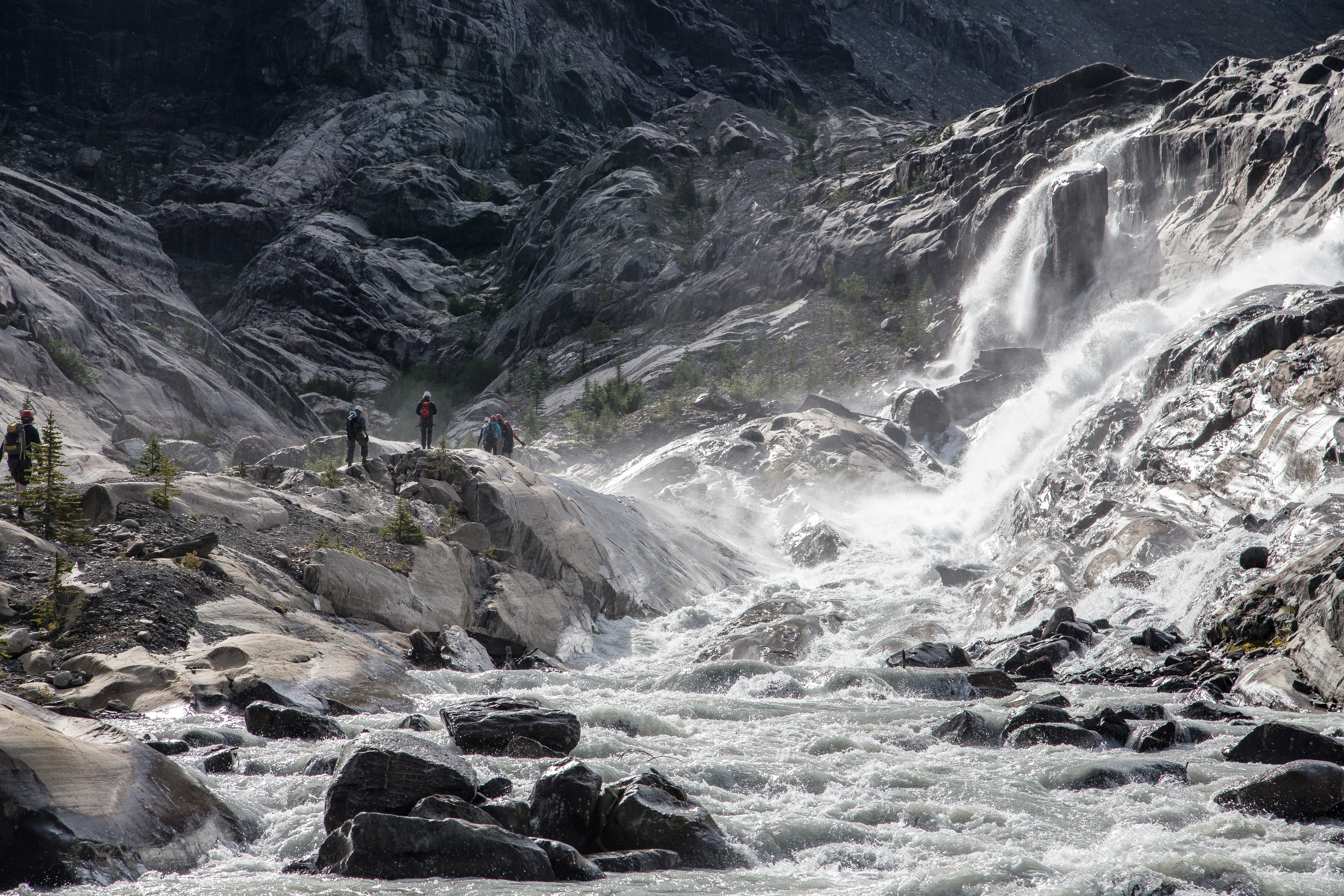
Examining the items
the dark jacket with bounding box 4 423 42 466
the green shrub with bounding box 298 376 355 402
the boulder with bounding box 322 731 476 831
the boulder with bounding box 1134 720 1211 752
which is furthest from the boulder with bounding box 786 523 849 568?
the green shrub with bounding box 298 376 355 402

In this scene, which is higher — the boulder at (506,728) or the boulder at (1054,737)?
the boulder at (506,728)

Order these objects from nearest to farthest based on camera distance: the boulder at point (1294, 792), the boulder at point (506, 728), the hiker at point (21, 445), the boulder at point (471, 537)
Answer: the boulder at point (1294, 792)
the boulder at point (506, 728)
the hiker at point (21, 445)
the boulder at point (471, 537)

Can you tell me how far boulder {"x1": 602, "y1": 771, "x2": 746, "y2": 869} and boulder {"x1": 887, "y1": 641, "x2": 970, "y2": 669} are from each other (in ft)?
38.0

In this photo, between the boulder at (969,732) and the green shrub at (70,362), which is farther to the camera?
the green shrub at (70,362)

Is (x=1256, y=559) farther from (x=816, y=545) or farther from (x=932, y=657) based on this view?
(x=816, y=545)

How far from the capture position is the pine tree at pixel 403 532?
2164 centimetres

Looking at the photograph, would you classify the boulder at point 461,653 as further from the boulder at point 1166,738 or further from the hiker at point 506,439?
the hiker at point 506,439

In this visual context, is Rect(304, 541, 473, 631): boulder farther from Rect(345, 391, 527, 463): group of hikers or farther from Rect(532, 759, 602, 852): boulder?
Rect(532, 759, 602, 852): boulder

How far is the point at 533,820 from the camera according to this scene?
9.02 metres

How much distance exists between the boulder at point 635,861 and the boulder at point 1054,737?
21.6 feet

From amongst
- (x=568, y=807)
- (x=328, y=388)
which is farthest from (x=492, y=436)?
(x=328, y=388)

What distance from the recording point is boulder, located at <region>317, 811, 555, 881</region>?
796 cm

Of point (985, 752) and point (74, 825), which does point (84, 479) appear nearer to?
point (74, 825)

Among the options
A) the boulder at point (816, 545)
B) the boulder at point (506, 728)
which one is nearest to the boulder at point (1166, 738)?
the boulder at point (506, 728)
